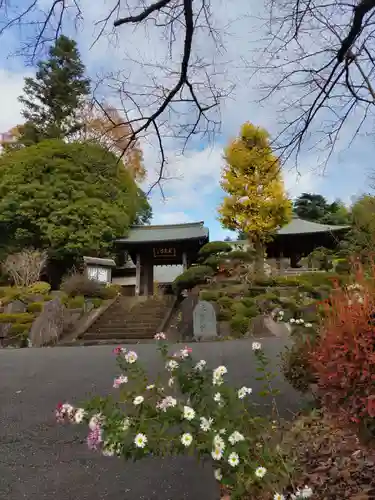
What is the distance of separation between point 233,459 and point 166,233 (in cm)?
1771

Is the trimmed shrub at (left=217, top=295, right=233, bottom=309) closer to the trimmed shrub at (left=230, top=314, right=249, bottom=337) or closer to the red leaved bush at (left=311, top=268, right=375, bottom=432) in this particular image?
the trimmed shrub at (left=230, top=314, right=249, bottom=337)

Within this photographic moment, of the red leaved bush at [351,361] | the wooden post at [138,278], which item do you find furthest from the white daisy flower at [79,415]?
the wooden post at [138,278]

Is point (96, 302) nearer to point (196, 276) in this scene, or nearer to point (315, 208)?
point (196, 276)

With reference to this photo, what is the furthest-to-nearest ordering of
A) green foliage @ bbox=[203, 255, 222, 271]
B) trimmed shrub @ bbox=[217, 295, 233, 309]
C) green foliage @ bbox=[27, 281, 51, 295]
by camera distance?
1. green foliage @ bbox=[203, 255, 222, 271]
2. green foliage @ bbox=[27, 281, 51, 295]
3. trimmed shrub @ bbox=[217, 295, 233, 309]

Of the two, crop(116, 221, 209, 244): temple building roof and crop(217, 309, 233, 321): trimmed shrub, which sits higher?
crop(116, 221, 209, 244): temple building roof

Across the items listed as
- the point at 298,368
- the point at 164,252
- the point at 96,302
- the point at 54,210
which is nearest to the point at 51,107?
the point at 54,210

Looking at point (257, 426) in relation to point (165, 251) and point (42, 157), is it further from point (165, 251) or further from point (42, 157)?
point (42, 157)

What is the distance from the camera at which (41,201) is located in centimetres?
1816

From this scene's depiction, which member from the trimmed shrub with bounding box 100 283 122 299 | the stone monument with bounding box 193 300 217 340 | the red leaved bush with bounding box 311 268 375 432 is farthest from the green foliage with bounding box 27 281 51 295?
the red leaved bush with bounding box 311 268 375 432

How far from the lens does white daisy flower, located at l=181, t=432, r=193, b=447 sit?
150 cm

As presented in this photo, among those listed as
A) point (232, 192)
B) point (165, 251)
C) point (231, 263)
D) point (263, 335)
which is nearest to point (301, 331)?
point (263, 335)

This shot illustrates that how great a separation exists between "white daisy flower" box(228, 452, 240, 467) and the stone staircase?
8.77 metres

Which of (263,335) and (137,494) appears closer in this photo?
(137,494)

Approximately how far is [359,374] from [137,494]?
1498 mm
